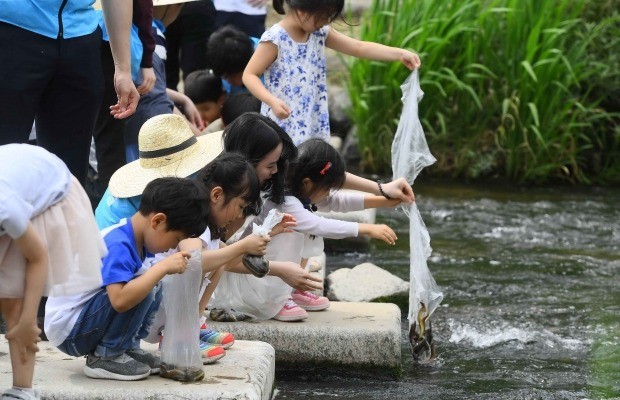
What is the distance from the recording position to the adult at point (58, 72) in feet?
10.4

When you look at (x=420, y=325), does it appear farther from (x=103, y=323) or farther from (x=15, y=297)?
(x=15, y=297)

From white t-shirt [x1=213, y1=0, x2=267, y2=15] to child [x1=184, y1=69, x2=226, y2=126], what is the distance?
60 cm

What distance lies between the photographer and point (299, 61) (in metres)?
4.47

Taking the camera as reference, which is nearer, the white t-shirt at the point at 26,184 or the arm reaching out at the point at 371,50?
the white t-shirt at the point at 26,184

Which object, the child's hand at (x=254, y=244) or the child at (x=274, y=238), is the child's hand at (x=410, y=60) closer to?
the child at (x=274, y=238)

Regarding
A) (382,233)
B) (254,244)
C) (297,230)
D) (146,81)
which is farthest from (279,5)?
(254,244)

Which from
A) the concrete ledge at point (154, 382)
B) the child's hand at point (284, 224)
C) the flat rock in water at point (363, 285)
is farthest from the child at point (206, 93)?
the concrete ledge at point (154, 382)

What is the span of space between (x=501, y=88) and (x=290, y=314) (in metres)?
4.19

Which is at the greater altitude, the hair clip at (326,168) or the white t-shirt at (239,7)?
the white t-shirt at (239,7)

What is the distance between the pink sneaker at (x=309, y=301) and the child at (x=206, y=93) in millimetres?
1695

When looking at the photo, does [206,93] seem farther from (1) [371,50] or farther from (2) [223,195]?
(2) [223,195]

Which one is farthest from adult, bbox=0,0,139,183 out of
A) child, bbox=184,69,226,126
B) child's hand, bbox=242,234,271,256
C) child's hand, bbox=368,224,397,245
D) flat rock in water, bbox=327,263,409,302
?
child, bbox=184,69,226,126

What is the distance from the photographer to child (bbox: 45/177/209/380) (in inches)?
112

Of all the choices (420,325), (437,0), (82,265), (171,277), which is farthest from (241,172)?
(437,0)
